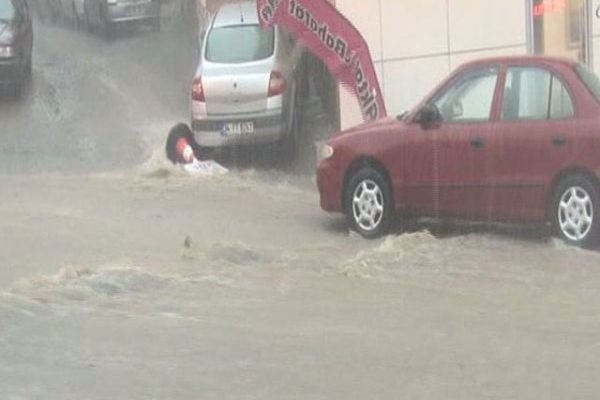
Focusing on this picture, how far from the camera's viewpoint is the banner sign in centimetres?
1541

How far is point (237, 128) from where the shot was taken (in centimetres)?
1672

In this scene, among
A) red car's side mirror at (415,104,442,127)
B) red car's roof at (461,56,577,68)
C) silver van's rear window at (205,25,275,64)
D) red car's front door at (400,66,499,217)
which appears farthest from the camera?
silver van's rear window at (205,25,275,64)

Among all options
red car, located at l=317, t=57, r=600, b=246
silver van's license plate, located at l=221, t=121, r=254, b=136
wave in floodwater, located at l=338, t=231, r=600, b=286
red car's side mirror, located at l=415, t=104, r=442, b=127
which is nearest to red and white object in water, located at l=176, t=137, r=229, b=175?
silver van's license plate, located at l=221, t=121, r=254, b=136

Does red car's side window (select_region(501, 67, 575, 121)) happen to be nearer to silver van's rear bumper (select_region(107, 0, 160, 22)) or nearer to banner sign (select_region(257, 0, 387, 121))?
banner sign (select_region(257, 0, 387, 121))

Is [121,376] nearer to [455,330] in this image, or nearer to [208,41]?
[455,330]

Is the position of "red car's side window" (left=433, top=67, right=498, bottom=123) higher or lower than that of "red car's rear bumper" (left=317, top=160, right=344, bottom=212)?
higher

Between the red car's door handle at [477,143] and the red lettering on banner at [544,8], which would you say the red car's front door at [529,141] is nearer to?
the red car's door handle at [477,143]

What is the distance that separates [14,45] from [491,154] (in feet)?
36.5

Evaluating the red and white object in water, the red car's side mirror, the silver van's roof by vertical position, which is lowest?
the red and white object in water

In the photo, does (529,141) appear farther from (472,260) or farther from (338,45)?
(338,45)

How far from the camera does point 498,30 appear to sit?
15484 mm

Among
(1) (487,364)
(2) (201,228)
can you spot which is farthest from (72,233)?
(1) (487,364)

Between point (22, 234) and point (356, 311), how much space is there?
446 centimetres

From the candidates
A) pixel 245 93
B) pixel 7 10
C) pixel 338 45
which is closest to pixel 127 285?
pixel 338 45
